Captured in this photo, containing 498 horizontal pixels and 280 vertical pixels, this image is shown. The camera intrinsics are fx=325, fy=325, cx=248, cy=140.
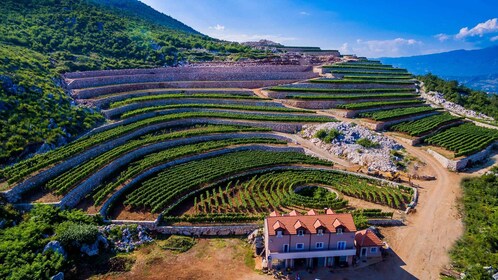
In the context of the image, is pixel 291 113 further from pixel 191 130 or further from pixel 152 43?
pixel 152 43

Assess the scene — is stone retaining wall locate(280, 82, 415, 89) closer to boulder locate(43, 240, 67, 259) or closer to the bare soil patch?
the bare soil patch

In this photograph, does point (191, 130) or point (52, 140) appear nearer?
point (52, 140)

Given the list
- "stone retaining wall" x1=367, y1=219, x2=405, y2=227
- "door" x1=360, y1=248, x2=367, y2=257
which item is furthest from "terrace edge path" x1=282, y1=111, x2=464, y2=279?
"door" x1=360, y1=248, x2=367, y2=257

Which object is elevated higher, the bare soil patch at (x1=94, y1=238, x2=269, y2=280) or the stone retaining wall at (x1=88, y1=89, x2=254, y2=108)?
the stone retaining wall at (x1=88, y1=89, x2=254, y2=108)

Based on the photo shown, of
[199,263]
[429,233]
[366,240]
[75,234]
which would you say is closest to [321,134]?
[429,233]

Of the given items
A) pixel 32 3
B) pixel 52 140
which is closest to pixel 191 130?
pixel 52 140

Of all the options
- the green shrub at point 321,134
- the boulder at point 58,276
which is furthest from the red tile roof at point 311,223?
the green shrub at point 321,134

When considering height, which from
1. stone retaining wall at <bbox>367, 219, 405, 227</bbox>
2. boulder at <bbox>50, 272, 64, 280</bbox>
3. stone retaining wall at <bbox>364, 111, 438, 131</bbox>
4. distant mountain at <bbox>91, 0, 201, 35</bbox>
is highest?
distant mountain at <bbox>91, 0, 201, 35</bbox>
